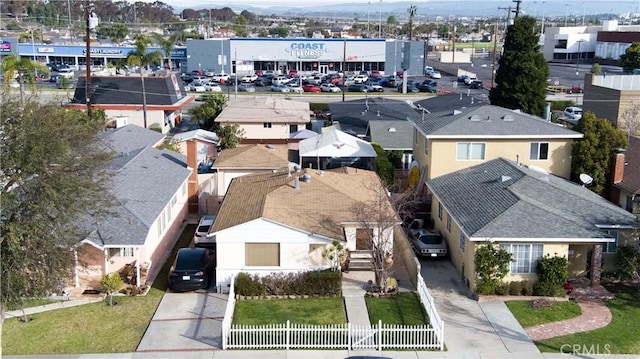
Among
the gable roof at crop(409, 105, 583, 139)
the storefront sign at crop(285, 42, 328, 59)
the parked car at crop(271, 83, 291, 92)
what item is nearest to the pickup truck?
the gable roof at crop(409, 105, 583, 139)

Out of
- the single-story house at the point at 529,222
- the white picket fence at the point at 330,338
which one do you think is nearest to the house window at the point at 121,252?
the white picket fence at the point at 330,338

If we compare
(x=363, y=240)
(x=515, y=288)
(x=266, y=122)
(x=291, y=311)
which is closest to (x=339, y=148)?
(x=266, y=122)

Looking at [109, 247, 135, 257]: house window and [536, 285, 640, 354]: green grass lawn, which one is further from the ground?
[109, 247, 135, 257]: house window

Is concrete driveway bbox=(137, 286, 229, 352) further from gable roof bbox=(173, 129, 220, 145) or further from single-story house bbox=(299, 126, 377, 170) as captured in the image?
gable roof bbox=(173, 129, 220, 145)

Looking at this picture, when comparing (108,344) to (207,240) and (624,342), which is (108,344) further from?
(624,342)

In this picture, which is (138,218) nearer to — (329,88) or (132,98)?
(132,98)

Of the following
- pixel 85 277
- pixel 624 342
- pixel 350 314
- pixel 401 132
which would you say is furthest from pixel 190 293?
pixel 401 132
